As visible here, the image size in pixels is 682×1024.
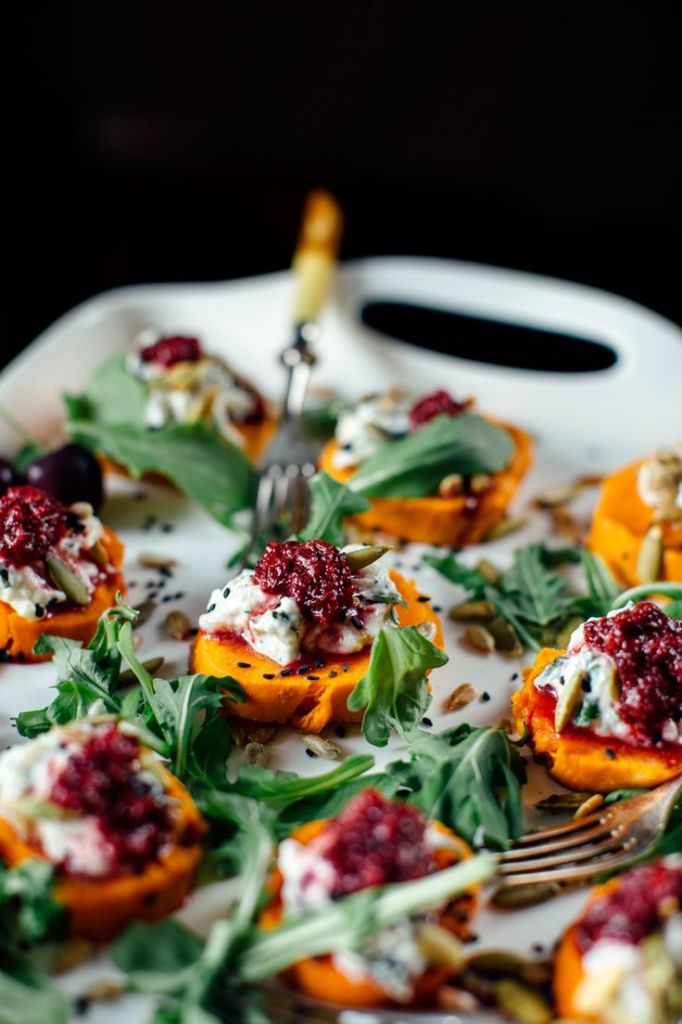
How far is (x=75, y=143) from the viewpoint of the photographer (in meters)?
6.30

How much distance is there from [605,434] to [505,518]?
646 millimetres

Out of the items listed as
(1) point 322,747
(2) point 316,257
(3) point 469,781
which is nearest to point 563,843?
(3) point 469,781

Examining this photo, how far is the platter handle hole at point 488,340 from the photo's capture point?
17.3ft

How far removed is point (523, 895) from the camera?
259cm

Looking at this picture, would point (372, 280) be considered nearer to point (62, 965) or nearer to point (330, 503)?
point (330, 503)

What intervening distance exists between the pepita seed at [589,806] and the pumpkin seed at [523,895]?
0.21 m

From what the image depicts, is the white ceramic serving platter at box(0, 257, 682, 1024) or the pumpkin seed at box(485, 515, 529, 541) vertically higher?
the white ceramic serving platter at box(0, 257, 682, 1024)

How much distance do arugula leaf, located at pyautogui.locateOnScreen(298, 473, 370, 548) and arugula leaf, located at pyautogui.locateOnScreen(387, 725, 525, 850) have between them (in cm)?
70

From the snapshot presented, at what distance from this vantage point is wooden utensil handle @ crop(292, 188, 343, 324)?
4.38 metres

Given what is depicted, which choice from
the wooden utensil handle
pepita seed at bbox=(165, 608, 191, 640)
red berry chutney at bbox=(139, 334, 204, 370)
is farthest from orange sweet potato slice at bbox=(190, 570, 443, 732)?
the wooden utensil handle

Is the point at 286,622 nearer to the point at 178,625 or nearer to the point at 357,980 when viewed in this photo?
the point at 178,625

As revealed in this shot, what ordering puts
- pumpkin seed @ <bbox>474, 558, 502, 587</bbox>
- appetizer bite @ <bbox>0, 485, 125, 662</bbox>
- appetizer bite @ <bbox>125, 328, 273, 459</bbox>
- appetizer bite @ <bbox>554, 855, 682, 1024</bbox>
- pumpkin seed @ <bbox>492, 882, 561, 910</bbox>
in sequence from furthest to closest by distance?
appetizer bite @ <bbox>125, 328, 273, 459</bbox> < pumpkin seed @ <bbox>474, 558, 502, 587</bbox> < appetizer bite @ <bbox>0, 485, 125, 662</bbox> < pumpkin seed @ <bbox>492, 882, 561, 910</bbox> < appetizer bite @ <bbox>554, 855, 682, 1024</bbox>

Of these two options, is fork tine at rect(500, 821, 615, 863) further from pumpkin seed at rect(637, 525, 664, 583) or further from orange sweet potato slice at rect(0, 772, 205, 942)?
pumpkin seed at rect(637, 525, 664, 583)

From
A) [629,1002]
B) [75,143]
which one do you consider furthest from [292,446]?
[75,143]
